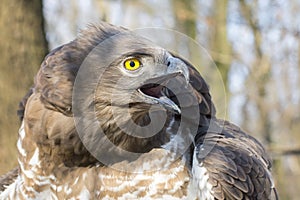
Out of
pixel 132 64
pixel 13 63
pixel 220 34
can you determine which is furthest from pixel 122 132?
pixel 220 34

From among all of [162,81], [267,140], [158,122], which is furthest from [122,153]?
[267,140]

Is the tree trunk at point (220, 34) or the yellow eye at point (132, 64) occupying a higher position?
the yellow eye at point (132, 64)

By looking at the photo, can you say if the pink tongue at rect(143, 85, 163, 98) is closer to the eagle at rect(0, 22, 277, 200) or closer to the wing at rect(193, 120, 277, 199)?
the eagle at rect(0, 22, 277, 200)

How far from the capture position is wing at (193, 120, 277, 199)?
3404 millimetres

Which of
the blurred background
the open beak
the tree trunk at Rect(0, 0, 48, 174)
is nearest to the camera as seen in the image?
the open beak

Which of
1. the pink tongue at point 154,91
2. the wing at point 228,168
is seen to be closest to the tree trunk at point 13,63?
the wing at point 228,168

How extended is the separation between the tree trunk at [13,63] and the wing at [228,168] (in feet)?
6.10

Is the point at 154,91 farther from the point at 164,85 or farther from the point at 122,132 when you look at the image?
the point at 122,132

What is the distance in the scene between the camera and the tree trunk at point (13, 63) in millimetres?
4844

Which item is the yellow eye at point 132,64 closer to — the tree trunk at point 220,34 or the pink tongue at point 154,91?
the pink tongue at point 154,91

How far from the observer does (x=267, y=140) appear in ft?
35.6

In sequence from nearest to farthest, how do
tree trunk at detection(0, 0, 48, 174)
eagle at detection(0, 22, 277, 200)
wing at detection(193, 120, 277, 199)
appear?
eagle at detection(0, 22, 277, 200) → wing at detection(193, 120, 277, 199) → tree trunk at detection(0, 0, 48, 174)

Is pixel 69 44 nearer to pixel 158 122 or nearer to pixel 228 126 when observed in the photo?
pixel 158 122

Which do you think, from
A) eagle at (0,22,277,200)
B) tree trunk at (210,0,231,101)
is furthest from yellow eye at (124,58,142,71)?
tree trunk at (210,0,231,101)
